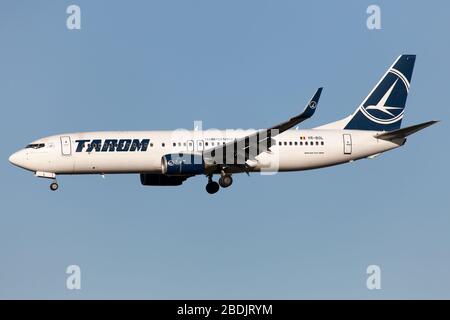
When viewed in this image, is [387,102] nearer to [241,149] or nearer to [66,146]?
[241,149]

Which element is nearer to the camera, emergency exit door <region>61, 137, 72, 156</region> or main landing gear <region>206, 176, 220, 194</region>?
emergency exit door <region>61, 137, 72, 156</region>

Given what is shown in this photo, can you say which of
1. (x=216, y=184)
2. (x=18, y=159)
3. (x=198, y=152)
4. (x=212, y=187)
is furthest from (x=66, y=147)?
(x=216, y=184)

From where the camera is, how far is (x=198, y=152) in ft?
226

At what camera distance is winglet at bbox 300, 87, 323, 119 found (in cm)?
5926

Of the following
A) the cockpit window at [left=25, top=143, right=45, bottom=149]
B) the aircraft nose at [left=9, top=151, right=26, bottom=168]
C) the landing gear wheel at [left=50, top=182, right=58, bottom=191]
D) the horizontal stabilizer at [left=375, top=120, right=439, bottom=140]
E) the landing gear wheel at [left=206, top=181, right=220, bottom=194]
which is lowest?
the landing gear wheel at [left=206, top=181, right=220, bottom=194]

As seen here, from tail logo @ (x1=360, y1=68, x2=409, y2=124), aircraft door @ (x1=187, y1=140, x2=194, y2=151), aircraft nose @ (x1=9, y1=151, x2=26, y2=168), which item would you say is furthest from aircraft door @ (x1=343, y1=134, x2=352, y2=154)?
aircraft nose @ (x1=9, y1=151, x2=26, y2=168)

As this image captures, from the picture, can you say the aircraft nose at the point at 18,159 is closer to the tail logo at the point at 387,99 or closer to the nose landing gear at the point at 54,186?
the nose landing gear at the point at 54,186

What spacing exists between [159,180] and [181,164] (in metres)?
5.75

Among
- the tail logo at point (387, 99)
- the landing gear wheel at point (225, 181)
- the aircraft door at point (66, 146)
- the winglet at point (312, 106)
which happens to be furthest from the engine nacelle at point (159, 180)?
the winglet at point (312, 106)

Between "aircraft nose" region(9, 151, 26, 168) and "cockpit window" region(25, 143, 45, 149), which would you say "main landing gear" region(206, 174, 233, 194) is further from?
"aircraft nose" region(9, 151, 26, 168)

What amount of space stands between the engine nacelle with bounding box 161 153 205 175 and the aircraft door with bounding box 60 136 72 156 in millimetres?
6503

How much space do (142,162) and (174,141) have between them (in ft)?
8.38
